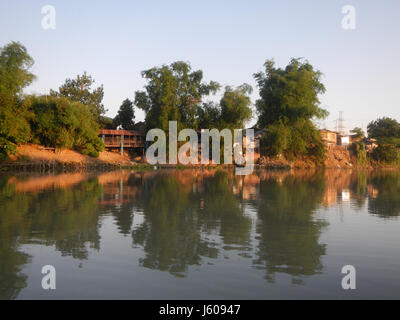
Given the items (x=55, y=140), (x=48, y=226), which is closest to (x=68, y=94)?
(x=55, y=140)

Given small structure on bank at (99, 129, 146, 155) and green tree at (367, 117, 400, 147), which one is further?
green tree at (367, 117, 400, 147)

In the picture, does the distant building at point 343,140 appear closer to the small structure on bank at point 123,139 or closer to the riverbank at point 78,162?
the riverbank at point 78,162

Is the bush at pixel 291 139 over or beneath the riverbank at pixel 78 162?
over

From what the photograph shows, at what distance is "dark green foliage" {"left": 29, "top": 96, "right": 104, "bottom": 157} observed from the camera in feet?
143

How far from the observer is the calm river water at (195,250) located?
5902 millimetres

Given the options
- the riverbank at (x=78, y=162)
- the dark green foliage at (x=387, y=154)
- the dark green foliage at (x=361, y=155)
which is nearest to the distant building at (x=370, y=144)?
the dark green foliage at (x=387, y=154)

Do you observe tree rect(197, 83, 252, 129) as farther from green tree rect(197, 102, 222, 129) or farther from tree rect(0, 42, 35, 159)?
tree rect(0, 42, 35, 159)

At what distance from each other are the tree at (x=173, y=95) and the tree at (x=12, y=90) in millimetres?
17950

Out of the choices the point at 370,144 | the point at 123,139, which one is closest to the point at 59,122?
the point at 123,139

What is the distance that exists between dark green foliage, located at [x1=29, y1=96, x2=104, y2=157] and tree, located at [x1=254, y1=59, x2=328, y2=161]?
83.8 feet

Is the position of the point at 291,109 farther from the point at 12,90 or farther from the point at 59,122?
the point at 12,90

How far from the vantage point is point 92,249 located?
813 cm

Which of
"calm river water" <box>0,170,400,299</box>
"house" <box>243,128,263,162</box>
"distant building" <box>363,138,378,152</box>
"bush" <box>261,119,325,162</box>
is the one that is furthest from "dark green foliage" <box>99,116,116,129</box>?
"distant building" <box>363,138,378,152</box>

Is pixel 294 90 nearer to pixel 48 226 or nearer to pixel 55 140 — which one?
pixel 55 140
